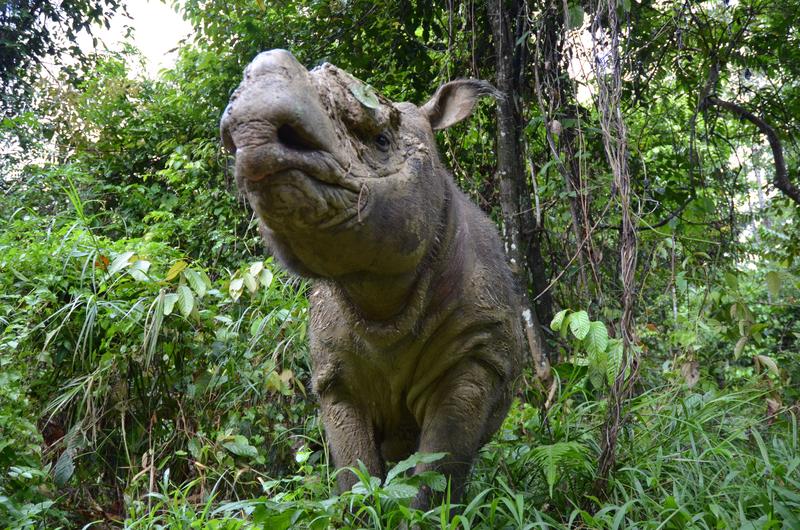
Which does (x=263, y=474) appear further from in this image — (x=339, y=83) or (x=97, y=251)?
(x=339, y=83)

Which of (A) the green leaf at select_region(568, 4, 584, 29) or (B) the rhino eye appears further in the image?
(A) the green leaf at select_region(568, 4, 584, 29)

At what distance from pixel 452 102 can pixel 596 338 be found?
1305 mm

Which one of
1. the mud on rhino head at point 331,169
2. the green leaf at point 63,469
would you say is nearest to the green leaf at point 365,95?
the mud on rhino head at point 331,169

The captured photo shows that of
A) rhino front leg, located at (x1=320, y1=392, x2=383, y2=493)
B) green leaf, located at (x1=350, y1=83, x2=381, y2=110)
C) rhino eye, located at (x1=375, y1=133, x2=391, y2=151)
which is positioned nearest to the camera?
green leaf, located at (x1=350, y1=83, x2=381, y2=110)

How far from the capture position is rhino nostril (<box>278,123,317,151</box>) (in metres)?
2.23

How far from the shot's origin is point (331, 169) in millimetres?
2359

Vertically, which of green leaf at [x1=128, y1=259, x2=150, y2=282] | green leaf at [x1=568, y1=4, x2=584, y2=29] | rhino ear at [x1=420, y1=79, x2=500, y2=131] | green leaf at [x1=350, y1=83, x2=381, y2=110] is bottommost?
green leaf at [x1=128, y1=259, x2=150, y2=282]

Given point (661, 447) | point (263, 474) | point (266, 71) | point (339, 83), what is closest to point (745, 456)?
point (661, 447)

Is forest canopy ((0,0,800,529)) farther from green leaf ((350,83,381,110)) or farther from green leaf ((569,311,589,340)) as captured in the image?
green leaf ((350,83,381,110))

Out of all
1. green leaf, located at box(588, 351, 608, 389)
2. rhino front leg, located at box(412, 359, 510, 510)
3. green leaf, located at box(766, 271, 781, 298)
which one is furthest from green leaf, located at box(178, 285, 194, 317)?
green leaf, located at box(766, 271, 781, 298)

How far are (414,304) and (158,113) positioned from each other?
24.2ft

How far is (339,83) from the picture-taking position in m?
2.56

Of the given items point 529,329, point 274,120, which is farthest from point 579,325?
point 274,120

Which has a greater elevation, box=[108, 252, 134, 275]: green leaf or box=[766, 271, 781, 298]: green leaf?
box=[108, 252, 134, 275]: green leaf
